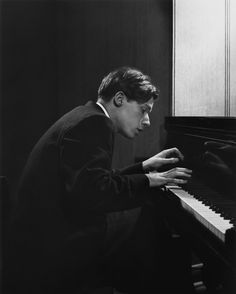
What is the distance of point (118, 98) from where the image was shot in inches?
75.6

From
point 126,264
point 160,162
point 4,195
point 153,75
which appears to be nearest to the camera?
point 4,195

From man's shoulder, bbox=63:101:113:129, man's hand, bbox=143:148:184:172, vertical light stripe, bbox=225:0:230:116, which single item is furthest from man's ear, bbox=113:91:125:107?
vertical light stripe, bbox=225:0:230:116

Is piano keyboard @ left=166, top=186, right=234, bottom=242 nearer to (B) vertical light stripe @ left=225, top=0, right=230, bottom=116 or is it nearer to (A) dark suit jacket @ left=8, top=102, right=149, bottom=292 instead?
(A) dark suit jacket @ left=8, top=102, right=149, bottom=292

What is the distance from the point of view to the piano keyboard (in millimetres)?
1209

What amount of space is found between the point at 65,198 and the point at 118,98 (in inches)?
22.8

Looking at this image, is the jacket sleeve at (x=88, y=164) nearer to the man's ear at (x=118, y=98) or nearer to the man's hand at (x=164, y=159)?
the man's ear at (x=118, y=98)

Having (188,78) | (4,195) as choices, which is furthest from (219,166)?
(188,78)

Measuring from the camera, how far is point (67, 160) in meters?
1.56

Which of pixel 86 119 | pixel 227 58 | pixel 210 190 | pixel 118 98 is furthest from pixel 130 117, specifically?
pixel 227 58

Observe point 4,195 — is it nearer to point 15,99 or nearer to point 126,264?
point 126,264

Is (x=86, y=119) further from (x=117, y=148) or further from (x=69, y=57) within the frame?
(x=69, y=57)

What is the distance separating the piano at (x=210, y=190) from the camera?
124 cm

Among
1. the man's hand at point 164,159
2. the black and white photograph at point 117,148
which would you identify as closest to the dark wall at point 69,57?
the black and white photograph at point 117,148

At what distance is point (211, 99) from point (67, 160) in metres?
1.66
